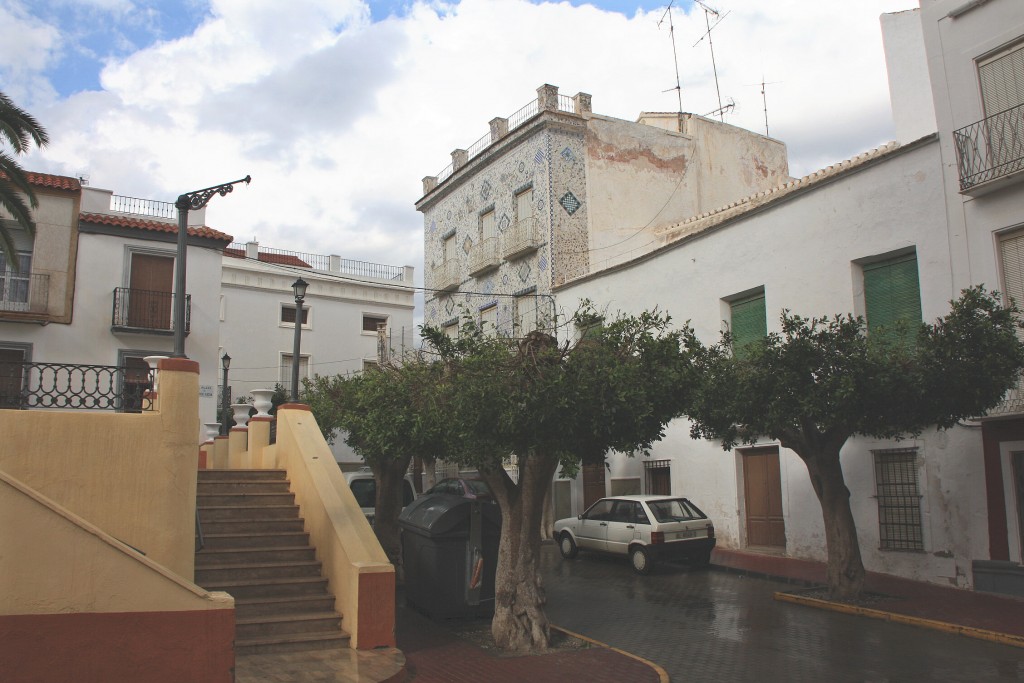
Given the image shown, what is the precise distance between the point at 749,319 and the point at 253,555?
1131cm

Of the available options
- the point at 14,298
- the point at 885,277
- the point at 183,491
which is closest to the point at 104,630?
the point at 183,491

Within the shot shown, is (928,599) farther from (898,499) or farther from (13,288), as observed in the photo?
(13,288)

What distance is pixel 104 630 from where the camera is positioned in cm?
651

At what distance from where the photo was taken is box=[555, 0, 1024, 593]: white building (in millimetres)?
12125

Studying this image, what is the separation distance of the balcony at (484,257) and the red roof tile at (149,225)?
7162 millimetres

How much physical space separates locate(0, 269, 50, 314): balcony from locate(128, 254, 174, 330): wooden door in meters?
2.02

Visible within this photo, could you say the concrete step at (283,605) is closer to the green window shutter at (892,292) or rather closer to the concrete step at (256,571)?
the concrete step at (256,571)

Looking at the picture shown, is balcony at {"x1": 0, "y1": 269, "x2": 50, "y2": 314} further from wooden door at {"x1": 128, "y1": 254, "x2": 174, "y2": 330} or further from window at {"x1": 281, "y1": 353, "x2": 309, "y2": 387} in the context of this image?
window at {"x1": 281, "y1": 353, "x2": 309, "y2": 387}

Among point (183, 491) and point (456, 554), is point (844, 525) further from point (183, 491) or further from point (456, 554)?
point (183, 491)

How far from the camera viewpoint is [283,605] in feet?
29.0

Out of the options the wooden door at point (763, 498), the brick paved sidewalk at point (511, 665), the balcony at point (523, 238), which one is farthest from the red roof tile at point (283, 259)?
the brick paved sidewalk at point (511, 665)

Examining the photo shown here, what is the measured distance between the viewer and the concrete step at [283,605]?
8660mm

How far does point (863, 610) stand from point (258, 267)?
26.2m

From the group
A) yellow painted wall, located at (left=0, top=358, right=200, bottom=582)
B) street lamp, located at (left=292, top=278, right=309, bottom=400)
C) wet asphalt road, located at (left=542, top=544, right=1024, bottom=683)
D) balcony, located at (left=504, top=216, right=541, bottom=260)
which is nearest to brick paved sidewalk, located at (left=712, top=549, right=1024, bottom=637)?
wet asphalt road, located at (left=542, top=544, right=1024, bottom=683)
